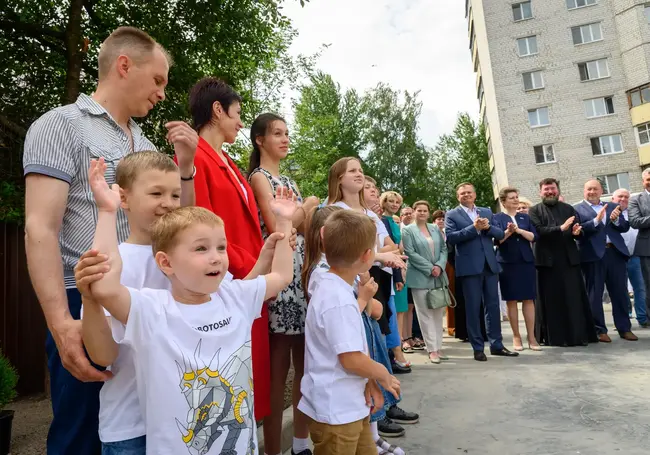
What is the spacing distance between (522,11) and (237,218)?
39.4m

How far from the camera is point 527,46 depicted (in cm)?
3531

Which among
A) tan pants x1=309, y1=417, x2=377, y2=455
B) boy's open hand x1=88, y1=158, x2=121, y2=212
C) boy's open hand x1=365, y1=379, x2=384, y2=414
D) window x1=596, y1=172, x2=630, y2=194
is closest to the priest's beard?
boy's open hand x1=365, y1=379, x2=384, y2=414

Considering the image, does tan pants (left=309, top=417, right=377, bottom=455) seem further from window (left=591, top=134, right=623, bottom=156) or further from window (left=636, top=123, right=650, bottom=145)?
window (left=636, top=123, right=650, bottom=145)

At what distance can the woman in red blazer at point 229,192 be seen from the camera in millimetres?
2592

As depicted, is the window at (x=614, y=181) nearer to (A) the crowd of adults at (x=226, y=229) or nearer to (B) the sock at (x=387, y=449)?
(A) the crowd of adults at (x=226, y=229)

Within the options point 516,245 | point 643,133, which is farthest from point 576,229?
point 643,133

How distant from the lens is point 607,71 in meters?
33.9

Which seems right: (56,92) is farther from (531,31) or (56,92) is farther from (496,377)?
(531,31)

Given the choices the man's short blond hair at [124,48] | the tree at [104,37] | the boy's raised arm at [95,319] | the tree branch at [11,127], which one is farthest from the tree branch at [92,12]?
the boy's raised arm at [95,319]

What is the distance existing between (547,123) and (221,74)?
1214 inches

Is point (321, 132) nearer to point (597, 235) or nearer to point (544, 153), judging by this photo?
point (544, 153)

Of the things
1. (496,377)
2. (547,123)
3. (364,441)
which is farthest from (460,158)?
(364,441)

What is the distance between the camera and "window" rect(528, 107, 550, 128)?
34.7 metres

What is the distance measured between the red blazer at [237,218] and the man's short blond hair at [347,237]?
0.42 m
